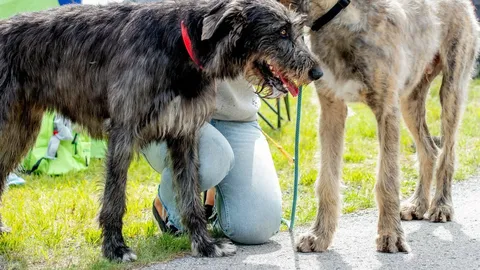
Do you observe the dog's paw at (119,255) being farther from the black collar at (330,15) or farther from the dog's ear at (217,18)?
the black collar at (330,15)

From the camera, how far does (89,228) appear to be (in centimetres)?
512

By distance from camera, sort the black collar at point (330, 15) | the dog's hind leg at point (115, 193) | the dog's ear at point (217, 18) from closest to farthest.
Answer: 1. the dog's ear at point (217, 18)
2. the dog's hind leg at point (115, 193)
3. the black collar at point (330, 15)

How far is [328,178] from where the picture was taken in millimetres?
4812

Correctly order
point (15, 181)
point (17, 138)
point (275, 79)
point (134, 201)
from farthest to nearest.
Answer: point (15, 181) < point (134, 201) < point (17, 138) < point (275, 79)

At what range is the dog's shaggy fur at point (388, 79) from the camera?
4.52m

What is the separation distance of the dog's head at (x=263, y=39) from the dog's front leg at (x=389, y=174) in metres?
0.62

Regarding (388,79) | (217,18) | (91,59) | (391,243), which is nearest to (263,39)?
(217,18)

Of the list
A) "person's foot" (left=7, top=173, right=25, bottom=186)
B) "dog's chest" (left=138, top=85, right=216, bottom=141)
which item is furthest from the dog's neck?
"person's foot" (left=7, top=173, right=25, bottom=186)

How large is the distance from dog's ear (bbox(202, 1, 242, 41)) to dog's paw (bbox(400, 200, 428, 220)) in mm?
2170

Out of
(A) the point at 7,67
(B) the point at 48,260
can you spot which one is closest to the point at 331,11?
(A) the point at 7,67

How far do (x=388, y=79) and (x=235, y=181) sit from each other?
1.24 metres

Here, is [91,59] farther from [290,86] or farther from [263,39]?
[290,86]

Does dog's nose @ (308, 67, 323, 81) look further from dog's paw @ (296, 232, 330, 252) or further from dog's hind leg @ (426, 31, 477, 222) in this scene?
dog's hind leg @ (426, 31, 477, 222)

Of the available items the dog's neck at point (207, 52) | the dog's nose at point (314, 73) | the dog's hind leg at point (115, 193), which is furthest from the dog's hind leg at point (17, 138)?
the dog's nose at point (314, 73)
